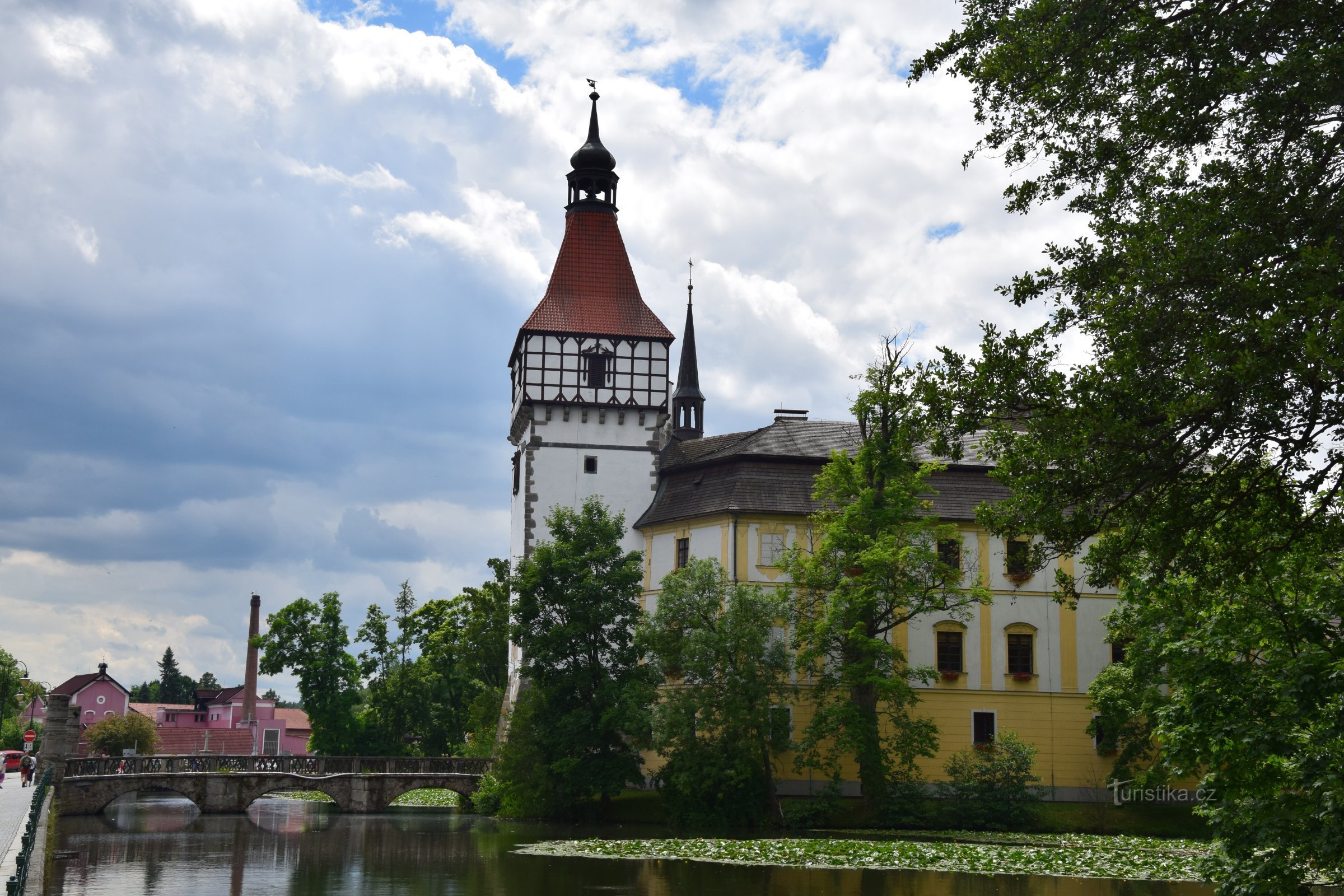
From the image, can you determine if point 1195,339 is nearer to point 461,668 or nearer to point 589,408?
point 589,408

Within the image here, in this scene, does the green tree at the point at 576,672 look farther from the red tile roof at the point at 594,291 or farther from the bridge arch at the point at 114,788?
the bridge arch at the point at 114,788

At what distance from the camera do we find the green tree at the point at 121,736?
86.1 m

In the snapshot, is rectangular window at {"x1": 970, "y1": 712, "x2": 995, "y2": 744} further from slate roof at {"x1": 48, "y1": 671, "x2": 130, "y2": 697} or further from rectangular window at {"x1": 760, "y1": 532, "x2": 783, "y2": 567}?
slate roof at {"x1": 48, "y1": 671, "x2": 130, "y2": 697}

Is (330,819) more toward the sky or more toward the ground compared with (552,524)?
more toward the ground

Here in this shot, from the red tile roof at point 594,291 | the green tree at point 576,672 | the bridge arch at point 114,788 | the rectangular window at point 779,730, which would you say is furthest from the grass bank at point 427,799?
the red tile roof at point 594,291

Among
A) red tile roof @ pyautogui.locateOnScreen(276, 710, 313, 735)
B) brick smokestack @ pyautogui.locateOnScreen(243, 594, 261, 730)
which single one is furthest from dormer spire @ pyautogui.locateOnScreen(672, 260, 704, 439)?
red tile roof @ pyautogui.locateOnScreen(276, 710, 313, 735)

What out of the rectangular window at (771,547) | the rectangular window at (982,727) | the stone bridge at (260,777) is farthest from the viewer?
the stone bridge at (260,777)

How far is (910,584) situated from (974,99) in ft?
83.5

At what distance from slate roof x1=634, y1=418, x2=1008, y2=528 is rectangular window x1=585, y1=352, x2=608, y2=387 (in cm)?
393

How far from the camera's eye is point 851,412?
36.4 meters

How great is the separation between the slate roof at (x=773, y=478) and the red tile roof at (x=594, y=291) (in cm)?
546

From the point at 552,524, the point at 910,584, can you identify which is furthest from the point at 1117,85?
the point at 552,524

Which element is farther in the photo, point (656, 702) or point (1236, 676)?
point (656, 702)

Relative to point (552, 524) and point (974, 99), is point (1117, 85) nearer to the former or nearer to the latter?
point (974, 99)
